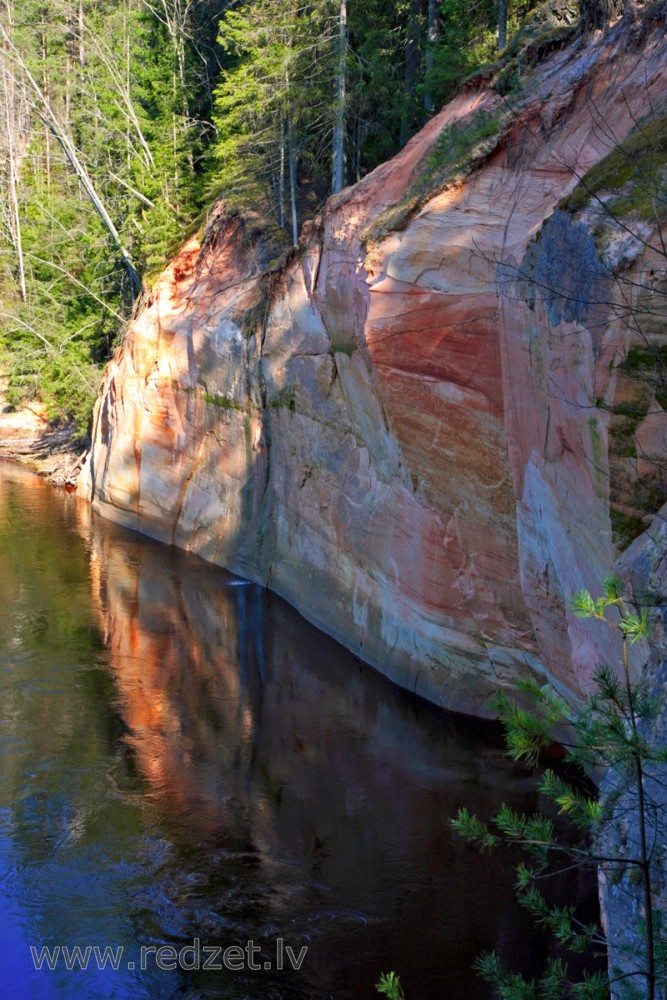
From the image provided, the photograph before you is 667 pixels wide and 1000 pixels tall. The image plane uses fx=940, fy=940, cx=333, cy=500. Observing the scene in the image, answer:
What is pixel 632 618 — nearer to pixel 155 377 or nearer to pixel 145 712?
pixel 145 712

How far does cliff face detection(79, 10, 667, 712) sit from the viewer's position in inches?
350

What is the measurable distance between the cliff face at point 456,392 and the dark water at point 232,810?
1497 millimetres

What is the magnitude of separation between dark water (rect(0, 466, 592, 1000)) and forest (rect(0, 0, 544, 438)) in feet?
36.3

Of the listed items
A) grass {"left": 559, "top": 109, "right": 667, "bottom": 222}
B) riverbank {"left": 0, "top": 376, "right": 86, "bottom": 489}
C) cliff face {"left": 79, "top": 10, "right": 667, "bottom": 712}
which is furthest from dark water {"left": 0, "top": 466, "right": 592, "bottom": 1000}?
riverbank {"left": 0, "top": 376, "right": 86, "bottom": 489}

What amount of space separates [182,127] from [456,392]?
19.2m

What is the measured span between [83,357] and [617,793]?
3146 centimetres

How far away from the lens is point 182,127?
91.2 feet

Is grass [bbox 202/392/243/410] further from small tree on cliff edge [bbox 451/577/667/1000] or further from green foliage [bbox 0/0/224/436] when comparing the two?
small tree on cliff edge [bbox 451/577/667/1000]

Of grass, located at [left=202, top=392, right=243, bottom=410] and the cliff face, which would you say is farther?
grass, located at [left=202, top=392, right=243, bottom=410]

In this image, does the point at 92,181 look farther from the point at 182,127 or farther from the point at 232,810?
the point at 232,810

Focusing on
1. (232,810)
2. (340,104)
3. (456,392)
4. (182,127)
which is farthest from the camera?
(182,127)

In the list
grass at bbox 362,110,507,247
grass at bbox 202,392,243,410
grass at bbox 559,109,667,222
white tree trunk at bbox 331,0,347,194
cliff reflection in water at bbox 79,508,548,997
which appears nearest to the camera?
grass at bbox 559,109,667,222

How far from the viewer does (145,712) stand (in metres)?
13.8

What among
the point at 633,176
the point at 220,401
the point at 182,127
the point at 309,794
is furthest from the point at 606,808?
the point at 182,127
